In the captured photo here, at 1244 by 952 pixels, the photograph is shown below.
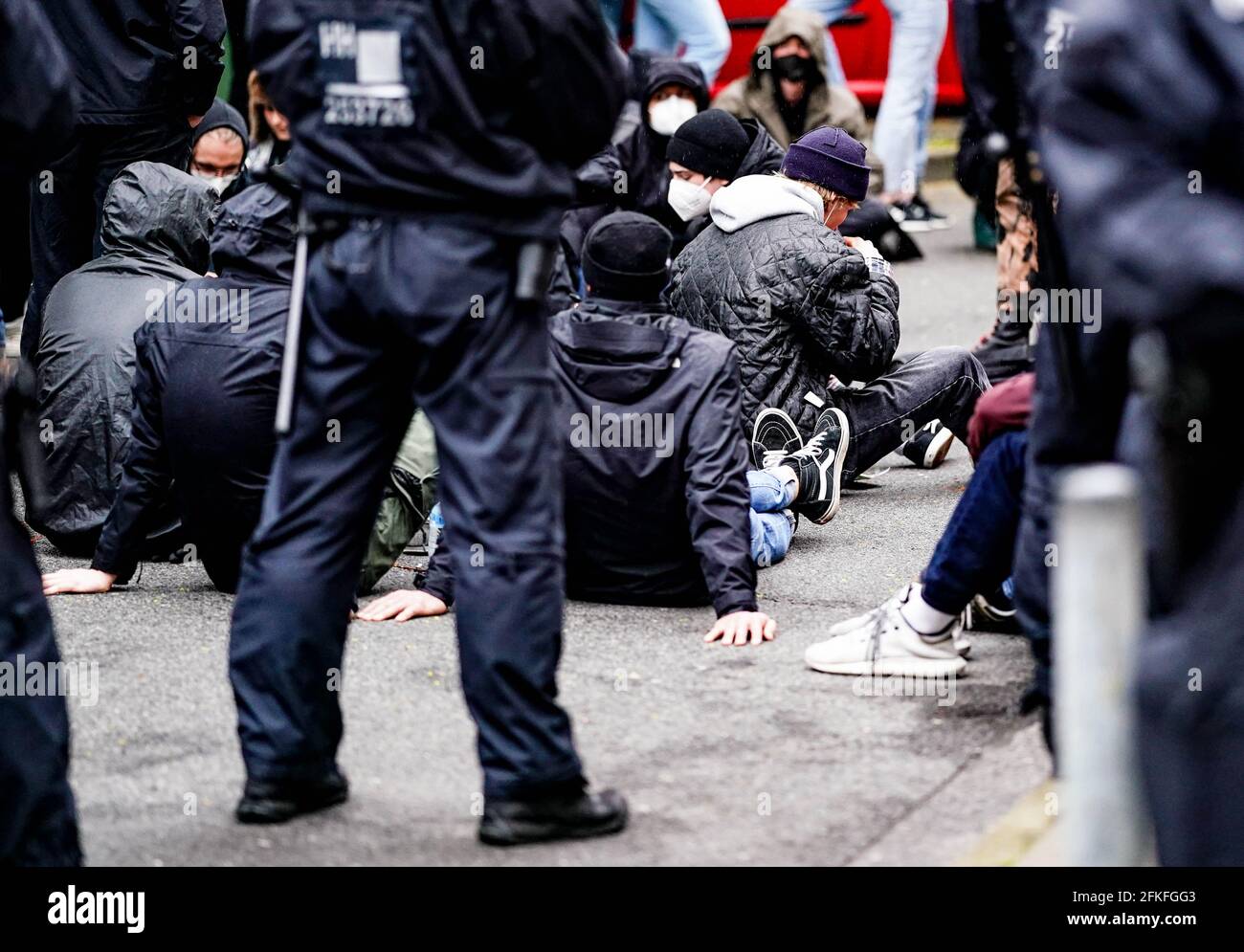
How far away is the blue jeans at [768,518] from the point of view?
18.1 feet

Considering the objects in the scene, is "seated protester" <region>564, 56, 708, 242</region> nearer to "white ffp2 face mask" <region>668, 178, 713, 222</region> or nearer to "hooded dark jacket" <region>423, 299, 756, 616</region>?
"white ffp2 face mask" <region>668, 178, 713, 222</region>

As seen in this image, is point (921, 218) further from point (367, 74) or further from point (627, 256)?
point (367, 74)

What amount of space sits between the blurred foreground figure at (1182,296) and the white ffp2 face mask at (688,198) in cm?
466

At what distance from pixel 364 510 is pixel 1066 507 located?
5.67ft

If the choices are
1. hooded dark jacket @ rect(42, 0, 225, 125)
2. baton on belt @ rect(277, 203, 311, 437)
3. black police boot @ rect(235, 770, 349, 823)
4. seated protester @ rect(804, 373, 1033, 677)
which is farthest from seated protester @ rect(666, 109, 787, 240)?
black police boot @ rect(235, 770, 349, 823)

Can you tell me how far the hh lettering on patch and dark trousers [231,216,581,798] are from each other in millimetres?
184

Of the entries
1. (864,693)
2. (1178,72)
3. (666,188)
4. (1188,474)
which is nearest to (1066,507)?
(1188,474)

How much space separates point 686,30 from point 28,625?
7.11 metres

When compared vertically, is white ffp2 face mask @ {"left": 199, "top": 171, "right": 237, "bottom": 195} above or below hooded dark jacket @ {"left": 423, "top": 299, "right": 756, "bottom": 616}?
above

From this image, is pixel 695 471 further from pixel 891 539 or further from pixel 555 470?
pixel 555 470

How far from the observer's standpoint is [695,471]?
4.96 metres

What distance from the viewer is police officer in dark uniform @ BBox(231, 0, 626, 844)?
3348 millimetres

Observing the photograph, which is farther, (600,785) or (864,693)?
(864,693)

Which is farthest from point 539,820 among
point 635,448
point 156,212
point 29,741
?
point 156,212
